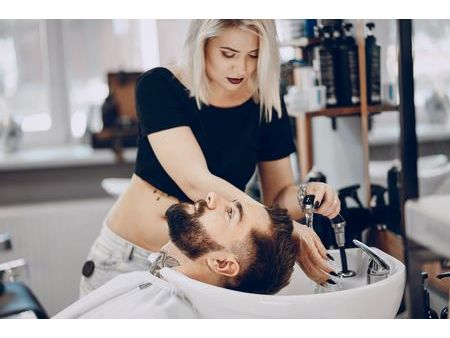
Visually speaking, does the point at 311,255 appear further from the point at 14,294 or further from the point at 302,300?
the point at 14,294

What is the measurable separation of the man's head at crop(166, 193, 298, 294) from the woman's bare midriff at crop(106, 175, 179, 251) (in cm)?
8

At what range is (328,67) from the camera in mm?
1697

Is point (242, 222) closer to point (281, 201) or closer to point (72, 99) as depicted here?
point (281, 201)

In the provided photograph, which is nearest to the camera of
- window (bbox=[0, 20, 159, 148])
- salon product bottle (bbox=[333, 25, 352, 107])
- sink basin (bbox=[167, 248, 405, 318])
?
sink basin (bbox=[167, 248, 405, 318])

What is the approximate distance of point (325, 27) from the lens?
63.0 inches

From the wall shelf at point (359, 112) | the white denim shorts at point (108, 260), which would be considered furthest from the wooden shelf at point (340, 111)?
the white denim shorts at point (108, 260)

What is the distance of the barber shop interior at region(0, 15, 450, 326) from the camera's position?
1.29 m

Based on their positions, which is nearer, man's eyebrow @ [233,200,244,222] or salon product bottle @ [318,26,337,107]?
man's eyebrow @ [233,200,244,222]

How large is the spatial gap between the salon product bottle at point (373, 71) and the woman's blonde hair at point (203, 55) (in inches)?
13.6

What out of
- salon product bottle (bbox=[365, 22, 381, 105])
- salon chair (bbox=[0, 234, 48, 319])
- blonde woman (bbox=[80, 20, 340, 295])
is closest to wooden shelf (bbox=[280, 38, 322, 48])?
salon product bottle (bbox=[365, 22, 381, 105])

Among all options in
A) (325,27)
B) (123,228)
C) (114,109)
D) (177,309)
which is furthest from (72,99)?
(177,309)

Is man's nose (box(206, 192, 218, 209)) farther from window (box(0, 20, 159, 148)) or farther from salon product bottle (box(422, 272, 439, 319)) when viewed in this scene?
window (box(0, 20, 159, 148))

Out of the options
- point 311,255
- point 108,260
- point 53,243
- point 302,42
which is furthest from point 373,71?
point 53,243

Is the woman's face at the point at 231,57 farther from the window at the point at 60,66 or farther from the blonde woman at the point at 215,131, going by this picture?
the window at the point at 60,66
